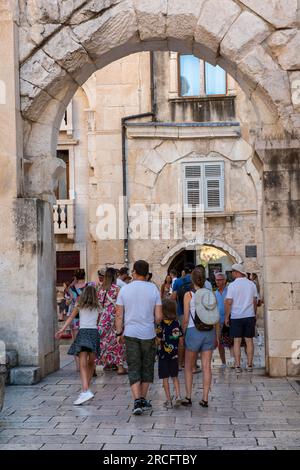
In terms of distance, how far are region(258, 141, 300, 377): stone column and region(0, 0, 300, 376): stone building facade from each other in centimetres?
1

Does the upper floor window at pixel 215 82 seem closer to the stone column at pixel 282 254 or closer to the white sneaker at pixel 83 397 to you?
the stone column at pixel 282 254

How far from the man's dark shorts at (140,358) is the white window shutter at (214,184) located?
42.7 feet

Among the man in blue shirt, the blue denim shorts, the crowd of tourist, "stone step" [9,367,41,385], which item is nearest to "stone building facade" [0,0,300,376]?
"stone step" [9,367,41,385]

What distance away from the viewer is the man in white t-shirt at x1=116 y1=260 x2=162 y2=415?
770 centimetres

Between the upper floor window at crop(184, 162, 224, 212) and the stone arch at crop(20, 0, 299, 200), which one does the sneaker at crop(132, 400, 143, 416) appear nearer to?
the stone arch at crop(20, 0, 299, 200)

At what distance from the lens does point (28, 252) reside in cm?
997

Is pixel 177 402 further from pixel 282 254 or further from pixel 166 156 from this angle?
pixel 166 156

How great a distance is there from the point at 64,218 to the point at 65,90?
A: 1063 cm

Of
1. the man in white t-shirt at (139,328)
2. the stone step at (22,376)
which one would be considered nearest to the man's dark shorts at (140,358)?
the man in white t-shirt at (139,328)

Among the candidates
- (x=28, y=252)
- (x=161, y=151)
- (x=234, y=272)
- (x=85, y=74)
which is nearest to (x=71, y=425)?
(x=28, y=252)

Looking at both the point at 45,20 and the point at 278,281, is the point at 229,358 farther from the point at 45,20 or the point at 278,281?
the point at 45,20

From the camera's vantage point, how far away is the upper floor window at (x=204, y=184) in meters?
20.5
